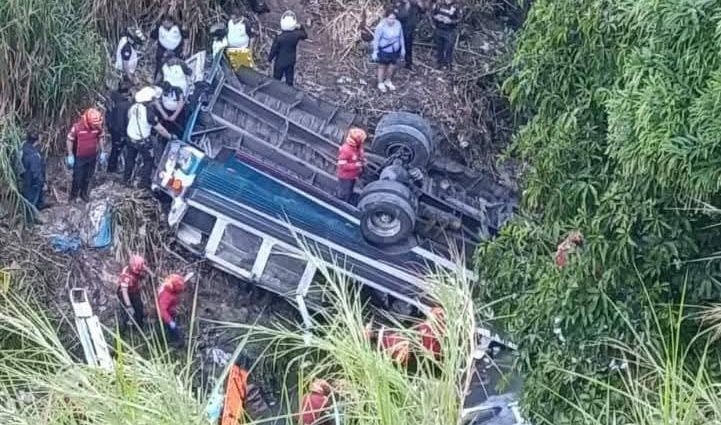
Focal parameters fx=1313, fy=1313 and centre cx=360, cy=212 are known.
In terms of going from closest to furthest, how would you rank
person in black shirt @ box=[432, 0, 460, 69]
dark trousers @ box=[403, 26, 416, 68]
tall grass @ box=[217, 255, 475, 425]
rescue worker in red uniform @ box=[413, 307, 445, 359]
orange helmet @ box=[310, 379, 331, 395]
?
tall grass @ box=[217, 255, 475, 425] < rescue worker in red uniform @ box=[413, 307, 445, 359] < orange helmet @ box=[310, 379, 331, 395] < dark trousers @ box=[403, 26, 416, 68] < person in black shirt @ box=[432, 0, 460, 69]

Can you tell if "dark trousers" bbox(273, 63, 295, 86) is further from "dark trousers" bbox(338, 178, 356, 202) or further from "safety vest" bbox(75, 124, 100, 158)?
"safety vest" bbox(75, 124, 100, 158)

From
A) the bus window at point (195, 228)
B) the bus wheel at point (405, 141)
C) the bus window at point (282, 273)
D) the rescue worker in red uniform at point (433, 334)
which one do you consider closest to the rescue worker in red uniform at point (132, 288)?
the bus window at point (195, 228)

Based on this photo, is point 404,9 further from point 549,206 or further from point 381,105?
point 549,206

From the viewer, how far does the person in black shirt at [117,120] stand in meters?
13.0

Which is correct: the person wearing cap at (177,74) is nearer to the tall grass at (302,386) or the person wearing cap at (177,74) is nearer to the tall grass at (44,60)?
the tall grass at (44,60)

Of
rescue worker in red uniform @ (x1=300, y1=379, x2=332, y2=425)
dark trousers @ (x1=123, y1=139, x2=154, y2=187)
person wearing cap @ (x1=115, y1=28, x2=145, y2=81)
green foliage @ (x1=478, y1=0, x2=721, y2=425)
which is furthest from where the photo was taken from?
person wearing cap @ (x1=115, y1=28, x2=145, y2=81)

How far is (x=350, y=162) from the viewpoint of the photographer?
42.2ft

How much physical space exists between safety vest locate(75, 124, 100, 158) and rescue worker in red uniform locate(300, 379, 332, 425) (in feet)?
18.2

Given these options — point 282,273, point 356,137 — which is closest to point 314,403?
point 282,273

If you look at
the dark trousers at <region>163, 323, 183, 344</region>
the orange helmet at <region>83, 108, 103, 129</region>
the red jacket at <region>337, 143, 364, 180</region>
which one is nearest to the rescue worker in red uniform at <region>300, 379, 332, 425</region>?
the dark trousers at <region>163, 323, 183, 344</region>

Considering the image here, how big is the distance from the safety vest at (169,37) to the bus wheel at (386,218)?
130 inches

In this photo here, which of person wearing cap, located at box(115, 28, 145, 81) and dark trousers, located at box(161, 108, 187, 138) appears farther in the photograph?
person wearing cap, located at box(115, 28, 145, 81)

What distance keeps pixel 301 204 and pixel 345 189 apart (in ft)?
1.73

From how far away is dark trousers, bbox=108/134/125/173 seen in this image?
13422mm
